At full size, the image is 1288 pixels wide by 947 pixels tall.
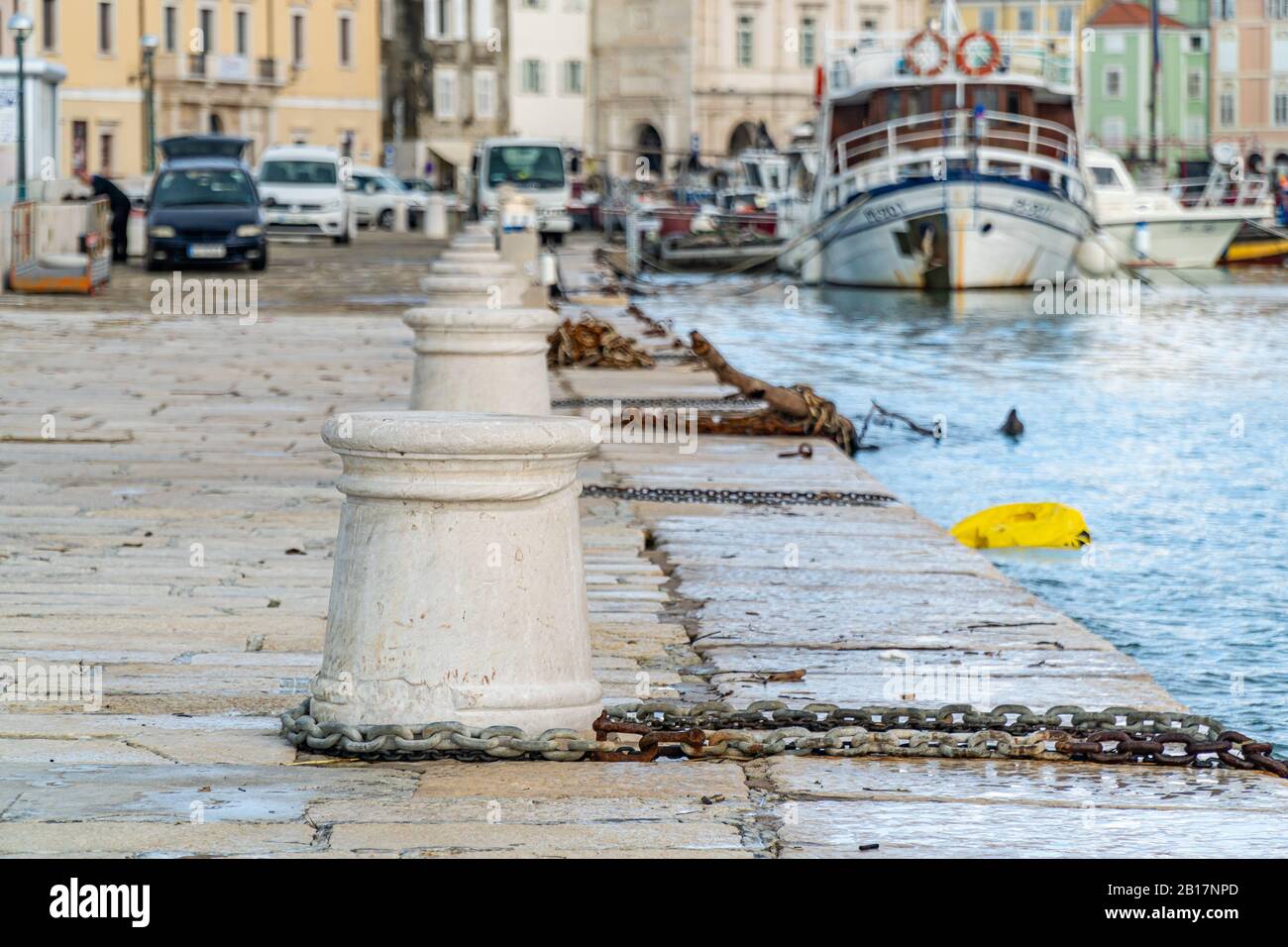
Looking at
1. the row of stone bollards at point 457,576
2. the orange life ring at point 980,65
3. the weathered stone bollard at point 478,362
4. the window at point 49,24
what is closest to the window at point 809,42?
the window at point 49,24

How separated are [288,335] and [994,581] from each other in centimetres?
1260

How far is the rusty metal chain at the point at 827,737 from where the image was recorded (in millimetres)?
5008

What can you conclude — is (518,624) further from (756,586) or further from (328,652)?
(756,586)

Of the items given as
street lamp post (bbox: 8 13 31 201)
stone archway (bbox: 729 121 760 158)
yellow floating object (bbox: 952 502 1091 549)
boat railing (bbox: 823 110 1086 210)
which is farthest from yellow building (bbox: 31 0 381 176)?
yellow floating object (bbox: 952 502 1091 549)

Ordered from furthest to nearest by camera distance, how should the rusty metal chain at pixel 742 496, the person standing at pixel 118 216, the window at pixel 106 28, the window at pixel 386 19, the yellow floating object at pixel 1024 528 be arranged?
1. the window at pixel 386 19
2. the window at pixel 106 28
3. the person standing at pixel 118 216
4. the yellow floating object at pixel 1024 528
5. the rusty metal chain at pixel 742 496

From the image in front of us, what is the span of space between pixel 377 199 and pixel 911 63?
19.4 metres

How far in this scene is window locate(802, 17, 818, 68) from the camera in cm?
8925

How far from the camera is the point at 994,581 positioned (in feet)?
27.2

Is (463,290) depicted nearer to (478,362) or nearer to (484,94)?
(478,362)

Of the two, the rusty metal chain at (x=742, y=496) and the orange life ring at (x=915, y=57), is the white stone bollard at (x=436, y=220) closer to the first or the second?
the orange life ring at (x=915, y=57)

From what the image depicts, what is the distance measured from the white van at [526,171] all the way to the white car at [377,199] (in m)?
6.57

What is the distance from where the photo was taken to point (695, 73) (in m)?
87.6

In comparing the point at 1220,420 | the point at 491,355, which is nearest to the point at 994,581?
the point at 491,355

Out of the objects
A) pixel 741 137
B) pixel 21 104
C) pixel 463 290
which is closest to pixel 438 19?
pixel 741 137
